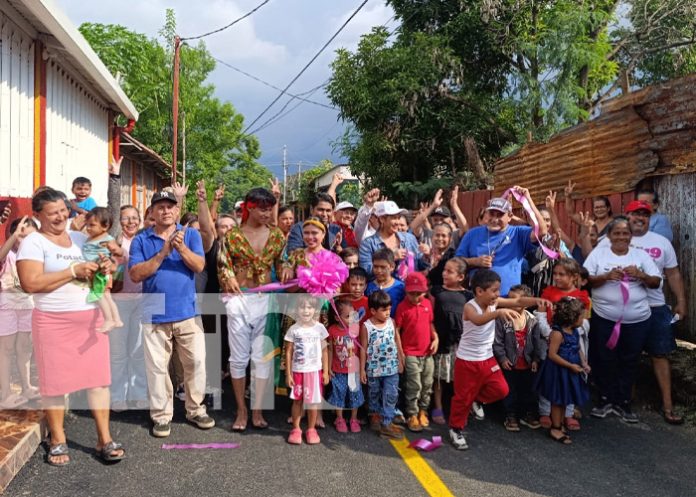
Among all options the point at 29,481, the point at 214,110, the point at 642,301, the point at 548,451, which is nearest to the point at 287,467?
the point at 29,481

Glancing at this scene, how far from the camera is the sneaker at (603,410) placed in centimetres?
539

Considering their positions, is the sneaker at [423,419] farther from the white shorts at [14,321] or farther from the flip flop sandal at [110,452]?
the white shorts at [14,321]

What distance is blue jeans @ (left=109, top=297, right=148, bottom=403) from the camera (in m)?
5.19

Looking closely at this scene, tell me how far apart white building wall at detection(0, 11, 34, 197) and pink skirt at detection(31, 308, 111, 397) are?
319cm

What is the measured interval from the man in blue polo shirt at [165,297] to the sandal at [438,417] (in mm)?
1922

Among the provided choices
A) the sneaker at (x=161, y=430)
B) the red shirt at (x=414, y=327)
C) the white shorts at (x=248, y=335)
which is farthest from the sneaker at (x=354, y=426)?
the sneaker at (x=161, y=430)

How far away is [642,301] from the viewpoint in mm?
5410

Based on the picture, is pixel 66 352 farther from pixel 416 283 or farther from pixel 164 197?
pixel 416 283

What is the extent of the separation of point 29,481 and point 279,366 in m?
2.00

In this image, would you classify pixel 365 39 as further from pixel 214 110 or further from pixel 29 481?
pixel 214 110

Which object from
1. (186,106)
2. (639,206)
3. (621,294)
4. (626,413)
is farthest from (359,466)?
(186,106)

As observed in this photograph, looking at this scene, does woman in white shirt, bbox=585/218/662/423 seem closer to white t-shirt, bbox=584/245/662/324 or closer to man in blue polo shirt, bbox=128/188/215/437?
white t-shirt, bbox=584/245/662/324

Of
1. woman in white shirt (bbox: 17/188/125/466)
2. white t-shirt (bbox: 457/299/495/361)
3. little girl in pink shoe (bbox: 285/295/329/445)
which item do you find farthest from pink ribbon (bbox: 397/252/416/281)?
woman in white shirt (bbox: 17/188/125/466)

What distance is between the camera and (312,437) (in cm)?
466
